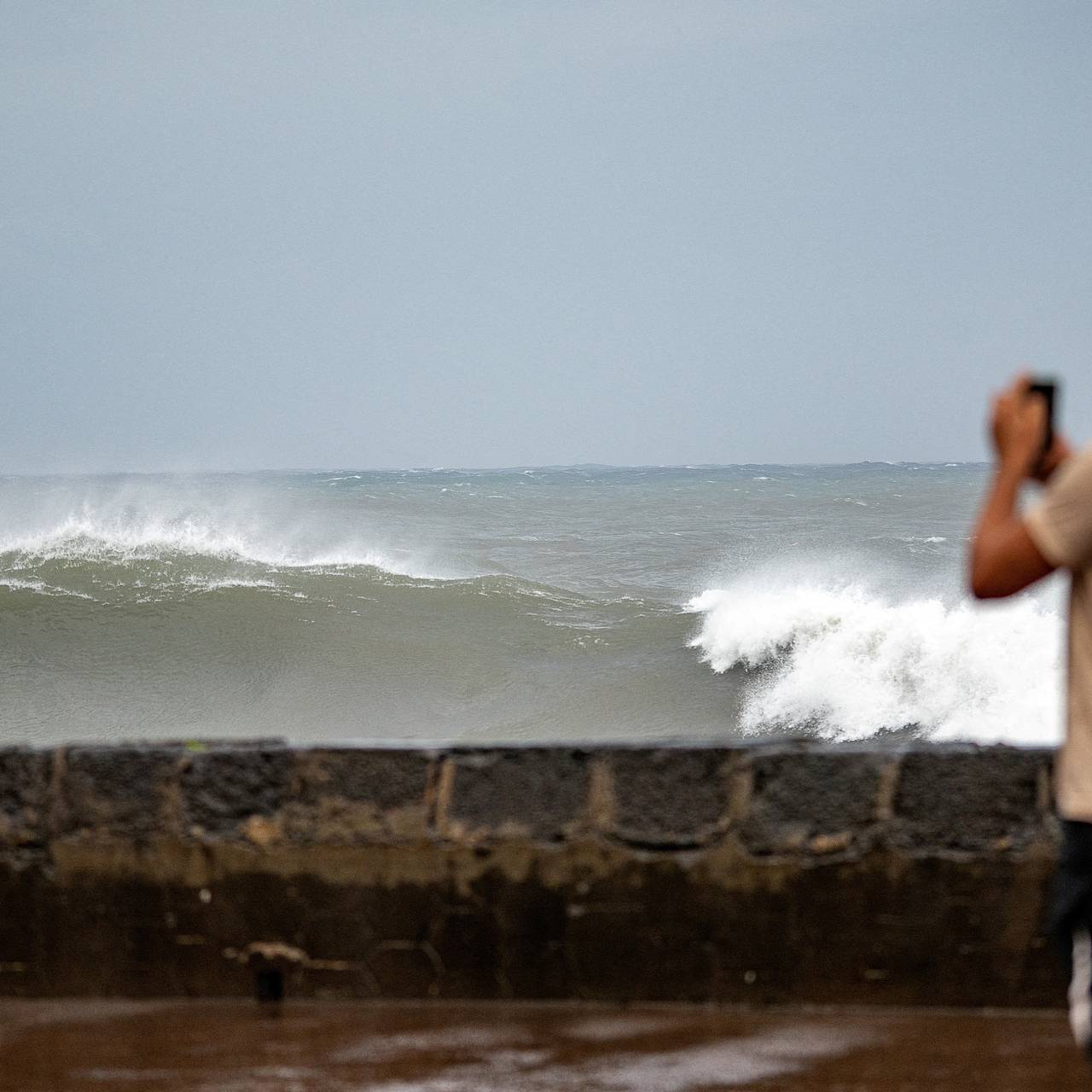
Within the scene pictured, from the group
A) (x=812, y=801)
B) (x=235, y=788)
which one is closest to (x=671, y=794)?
(x=812, y=801)

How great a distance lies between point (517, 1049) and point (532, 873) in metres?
0.42

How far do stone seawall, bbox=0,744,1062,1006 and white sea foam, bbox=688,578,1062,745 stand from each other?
654 cm

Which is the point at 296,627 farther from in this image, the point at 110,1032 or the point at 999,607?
the point at 110,1032

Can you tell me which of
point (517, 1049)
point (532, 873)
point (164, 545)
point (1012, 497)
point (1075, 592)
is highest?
point (164, 545)

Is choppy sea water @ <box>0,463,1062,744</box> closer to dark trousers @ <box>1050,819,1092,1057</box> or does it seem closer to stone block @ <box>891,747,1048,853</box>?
stone block @ <box>891,747,1048,853</box>

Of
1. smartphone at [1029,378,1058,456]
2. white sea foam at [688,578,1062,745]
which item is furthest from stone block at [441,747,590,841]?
white sea foam at [688,578,1062,745]

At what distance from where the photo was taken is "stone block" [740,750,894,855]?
3.29m

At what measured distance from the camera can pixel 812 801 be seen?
3316 mm

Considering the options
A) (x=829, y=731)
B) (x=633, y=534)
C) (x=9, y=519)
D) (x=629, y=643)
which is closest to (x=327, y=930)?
(x=829, y=731)

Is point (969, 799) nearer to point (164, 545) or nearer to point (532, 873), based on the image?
point (532, 873)

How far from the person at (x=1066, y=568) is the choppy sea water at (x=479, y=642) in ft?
20.8

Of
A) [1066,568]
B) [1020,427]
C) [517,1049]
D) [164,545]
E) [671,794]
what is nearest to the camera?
[1066,568]

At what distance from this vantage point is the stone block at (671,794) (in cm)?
335

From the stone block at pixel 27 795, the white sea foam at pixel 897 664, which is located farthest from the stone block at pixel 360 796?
the white sea foam at pixel 897 664
